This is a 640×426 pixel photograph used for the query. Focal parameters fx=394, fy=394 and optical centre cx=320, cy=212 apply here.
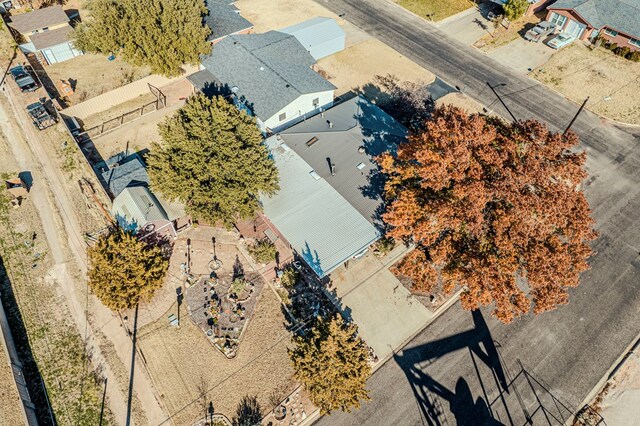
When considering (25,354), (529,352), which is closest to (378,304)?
(529,352)

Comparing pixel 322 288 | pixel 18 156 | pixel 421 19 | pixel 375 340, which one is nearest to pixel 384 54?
pixel 421 19

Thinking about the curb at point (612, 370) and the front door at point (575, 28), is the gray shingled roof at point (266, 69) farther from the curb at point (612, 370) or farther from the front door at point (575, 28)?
the front door at point (575, 28)

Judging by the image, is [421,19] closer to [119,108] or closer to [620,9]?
[620,9]

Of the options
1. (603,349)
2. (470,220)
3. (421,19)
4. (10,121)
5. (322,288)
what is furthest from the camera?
(421,19)

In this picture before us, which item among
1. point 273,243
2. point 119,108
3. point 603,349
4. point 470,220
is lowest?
point 603,349

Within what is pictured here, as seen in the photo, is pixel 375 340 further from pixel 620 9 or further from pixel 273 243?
pixel 620 9

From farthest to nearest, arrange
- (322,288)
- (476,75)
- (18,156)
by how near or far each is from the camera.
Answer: (476,75) < (18,156) < (322,288)

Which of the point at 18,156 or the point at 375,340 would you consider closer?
the point at 375,340

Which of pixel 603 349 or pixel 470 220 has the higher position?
pixel 470 220

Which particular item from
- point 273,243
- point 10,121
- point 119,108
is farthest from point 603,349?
point 10,121
